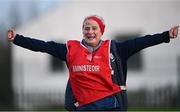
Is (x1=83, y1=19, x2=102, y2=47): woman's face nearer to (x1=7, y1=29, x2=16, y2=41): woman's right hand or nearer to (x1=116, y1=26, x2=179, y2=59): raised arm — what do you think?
(x1=116, y1=26, x2=179, y2=59): raised arm

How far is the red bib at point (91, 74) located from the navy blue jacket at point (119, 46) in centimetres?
10

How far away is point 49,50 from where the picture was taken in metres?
6.52

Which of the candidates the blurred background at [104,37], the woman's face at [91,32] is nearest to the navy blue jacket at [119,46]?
the woman's face at [91,32]

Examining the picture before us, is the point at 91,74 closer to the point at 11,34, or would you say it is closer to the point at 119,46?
the point at 119,46

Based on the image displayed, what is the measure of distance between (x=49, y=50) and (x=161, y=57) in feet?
71.2

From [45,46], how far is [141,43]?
3.08ft

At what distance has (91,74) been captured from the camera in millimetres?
6293

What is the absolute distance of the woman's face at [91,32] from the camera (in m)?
6.33

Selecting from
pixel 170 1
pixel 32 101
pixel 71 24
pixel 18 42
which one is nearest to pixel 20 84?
pixel 32 101

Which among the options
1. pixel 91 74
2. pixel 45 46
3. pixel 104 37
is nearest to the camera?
pixel 91 74

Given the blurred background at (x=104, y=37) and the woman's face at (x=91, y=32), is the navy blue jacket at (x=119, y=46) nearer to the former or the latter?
the woman's face at (x=91, y=32)

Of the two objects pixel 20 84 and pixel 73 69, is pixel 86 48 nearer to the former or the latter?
pixel 73 69

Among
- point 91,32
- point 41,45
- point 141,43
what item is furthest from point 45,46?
point 141,43

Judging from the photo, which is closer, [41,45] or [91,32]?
[91,32]
